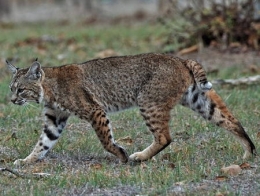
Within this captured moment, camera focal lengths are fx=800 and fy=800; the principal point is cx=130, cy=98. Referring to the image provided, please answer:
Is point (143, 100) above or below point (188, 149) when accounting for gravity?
above

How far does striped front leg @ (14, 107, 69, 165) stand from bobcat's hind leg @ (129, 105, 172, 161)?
2.91 feet

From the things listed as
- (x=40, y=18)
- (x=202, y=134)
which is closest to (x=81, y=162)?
(x=202, y=134)

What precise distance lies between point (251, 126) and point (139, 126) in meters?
1.32

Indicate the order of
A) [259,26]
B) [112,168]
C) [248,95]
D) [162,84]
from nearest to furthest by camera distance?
1. [112,168]
2. [162,84]
3. [248,95]
4. [259,26]

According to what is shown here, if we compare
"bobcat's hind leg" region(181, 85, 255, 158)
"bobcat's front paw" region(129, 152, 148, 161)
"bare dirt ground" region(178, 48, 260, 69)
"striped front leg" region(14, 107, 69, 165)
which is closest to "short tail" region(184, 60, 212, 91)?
"bobcat's hind leg" region(181, 85, 255, 158)

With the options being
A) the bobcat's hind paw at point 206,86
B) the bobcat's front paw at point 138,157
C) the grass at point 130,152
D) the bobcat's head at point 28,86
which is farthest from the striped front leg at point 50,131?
the bobcat's hind paw at point 206,86

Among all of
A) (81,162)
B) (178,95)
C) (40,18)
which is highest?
(178,95)

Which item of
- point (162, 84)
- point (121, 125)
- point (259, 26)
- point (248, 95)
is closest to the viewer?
point (162, 84)

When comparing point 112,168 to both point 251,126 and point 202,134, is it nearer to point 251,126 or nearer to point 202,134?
point 202,134

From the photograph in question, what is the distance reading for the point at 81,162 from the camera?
7797 millimetres

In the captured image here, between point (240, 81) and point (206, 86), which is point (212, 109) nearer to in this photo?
point (206, 86)

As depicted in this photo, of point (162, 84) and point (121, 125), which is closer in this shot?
point (162, 84)

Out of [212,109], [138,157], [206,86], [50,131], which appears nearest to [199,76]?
[206,86]

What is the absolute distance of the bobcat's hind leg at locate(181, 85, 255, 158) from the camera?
818 centimetres
